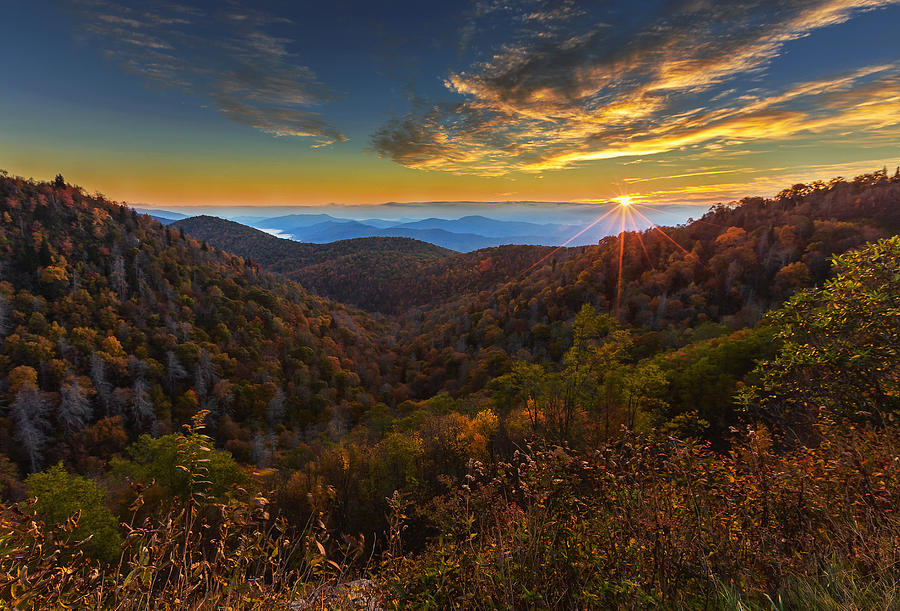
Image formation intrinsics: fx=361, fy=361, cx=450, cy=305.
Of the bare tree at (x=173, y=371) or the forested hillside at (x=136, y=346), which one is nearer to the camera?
the forested hillside at (x=136, y=346)

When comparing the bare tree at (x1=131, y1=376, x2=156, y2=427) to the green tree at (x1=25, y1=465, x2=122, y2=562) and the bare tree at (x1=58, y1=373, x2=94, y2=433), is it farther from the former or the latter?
the green tree at (x1=25, y1=465, x2=122, y2=562)

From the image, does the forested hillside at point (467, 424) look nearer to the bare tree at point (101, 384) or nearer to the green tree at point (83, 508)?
the green tree at point (83, 508)

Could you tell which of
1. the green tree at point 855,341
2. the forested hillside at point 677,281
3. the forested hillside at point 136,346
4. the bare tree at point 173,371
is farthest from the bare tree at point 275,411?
the green tree at point 855,341

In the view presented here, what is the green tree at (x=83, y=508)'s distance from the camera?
2044cm

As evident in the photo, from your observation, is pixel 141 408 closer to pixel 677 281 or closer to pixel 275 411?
pixel 275 411

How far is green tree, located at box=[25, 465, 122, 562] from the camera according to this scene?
2044 cm

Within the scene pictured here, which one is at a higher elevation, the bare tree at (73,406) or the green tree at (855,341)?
the green tree at (855,341)

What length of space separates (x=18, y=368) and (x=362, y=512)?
6965cm

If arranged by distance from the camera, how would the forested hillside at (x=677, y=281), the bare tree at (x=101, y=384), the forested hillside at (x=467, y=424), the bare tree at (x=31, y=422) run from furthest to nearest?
1. the forested hillside at (x=677, y=281)
2. the bare tree at (x=101, y=384)
3. the bare tree at (x=31, y=422)
4. the forested hillside at (x=467, y=424)

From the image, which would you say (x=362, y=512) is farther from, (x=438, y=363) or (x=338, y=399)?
(x=438, y=363)

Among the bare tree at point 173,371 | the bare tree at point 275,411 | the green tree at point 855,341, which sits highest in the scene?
the green tree at point 855,341

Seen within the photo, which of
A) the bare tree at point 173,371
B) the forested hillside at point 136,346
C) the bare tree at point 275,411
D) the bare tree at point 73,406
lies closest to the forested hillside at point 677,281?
the forested hillside at point 136,346

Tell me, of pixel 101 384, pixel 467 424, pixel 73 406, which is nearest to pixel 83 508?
pixel 467 424

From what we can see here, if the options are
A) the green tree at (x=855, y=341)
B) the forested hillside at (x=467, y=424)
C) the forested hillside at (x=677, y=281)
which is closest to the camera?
the forested hillside at (x=467, y=424)
